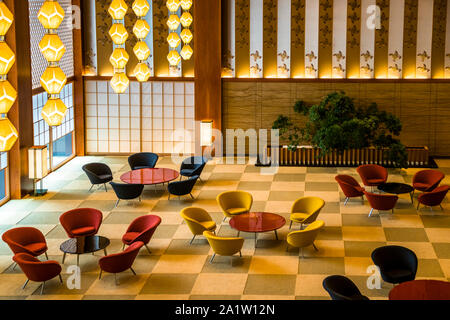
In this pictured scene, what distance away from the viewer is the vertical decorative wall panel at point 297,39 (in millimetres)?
17172

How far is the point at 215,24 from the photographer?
17000 mm

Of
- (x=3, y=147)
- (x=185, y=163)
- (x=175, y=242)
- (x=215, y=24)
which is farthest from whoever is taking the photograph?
(x=215, y=24)

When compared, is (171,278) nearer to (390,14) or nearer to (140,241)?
(140,241)

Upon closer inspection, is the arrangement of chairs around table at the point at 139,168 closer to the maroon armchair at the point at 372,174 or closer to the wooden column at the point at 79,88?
the wooden column at the point at 79,88

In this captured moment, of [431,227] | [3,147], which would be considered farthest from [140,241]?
[431,227]

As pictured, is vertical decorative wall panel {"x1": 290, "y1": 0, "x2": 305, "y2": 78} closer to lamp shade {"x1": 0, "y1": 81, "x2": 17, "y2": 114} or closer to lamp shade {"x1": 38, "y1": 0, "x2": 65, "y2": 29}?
lamp shade {"x1": 38, "y1": 0, "x2": 65, "y2": 29}

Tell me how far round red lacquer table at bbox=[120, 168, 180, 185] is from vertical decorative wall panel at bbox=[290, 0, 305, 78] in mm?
5177

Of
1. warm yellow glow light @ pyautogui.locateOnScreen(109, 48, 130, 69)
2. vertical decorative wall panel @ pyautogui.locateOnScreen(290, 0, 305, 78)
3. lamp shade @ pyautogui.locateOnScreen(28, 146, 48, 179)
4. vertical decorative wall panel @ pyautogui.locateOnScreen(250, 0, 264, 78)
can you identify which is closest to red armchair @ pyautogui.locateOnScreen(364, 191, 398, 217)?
warm yellow glow light @ pyautogui.locateOnScreen(109, 48, 130, 69)

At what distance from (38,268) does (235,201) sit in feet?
13.8

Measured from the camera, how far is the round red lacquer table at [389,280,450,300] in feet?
24.3

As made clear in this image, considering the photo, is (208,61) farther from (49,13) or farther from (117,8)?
(49,13)

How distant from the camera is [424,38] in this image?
55.9 ft

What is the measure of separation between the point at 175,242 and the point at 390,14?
9.36 meters

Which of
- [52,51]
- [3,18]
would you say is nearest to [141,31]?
[52,51]
